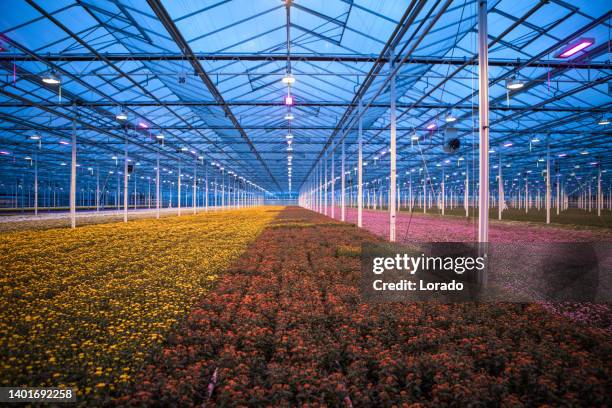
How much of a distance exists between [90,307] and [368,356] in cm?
478

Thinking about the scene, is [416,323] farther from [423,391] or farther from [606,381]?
[606,381]

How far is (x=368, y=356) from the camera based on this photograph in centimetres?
373

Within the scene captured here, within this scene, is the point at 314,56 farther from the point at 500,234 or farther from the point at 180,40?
the point at 500,234

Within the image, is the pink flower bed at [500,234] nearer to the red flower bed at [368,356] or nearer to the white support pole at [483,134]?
the white support pole at [483,134]

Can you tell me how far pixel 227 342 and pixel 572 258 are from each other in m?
10.7

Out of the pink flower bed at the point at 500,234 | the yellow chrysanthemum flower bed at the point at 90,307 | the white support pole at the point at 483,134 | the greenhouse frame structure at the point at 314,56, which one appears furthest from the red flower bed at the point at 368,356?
the pink flower bed at the point at 500,234

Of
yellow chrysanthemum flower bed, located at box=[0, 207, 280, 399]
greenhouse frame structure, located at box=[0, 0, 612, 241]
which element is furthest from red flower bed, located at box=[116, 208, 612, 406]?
greenhouse frame structure, located at box=[0, 0, 612, 241]

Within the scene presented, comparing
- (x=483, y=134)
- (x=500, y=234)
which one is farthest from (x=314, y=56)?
(x=500, y=234)

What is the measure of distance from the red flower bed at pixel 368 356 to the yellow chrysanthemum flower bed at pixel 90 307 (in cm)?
48

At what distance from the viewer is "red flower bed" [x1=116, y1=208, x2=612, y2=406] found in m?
3.00

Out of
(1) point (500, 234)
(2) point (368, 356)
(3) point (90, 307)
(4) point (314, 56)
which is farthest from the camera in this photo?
(1) point (500, 234)

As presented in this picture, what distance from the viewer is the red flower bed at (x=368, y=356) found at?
9.83ft

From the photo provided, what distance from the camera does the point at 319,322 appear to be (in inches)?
189

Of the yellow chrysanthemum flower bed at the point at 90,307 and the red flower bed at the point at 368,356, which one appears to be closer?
the red flower bed at the point at 368,356
